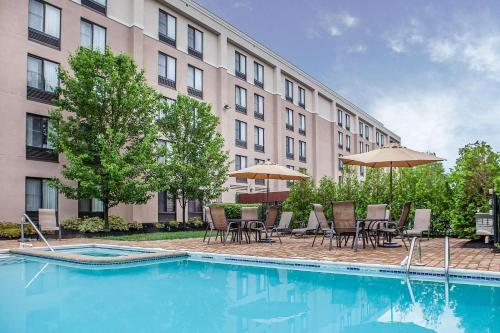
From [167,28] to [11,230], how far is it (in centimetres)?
1338

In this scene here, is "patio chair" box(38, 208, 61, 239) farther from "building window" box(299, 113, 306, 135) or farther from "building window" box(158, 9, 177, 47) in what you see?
"building window" box(299, 113, 306, 135)

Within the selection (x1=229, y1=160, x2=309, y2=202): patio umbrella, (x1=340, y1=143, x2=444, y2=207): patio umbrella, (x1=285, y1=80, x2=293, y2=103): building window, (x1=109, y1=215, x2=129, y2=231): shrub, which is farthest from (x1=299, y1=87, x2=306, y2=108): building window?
(x1=340, y1=143, x2=444, y2=207): patio umbrella

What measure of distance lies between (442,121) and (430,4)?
6.97m

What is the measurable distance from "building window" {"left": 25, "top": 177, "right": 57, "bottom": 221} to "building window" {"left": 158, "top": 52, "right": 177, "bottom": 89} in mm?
8178

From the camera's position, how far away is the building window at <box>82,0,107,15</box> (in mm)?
18842

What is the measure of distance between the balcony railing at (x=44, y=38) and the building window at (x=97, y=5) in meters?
2.37

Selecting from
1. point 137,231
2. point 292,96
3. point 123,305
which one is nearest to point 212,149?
point 137,231

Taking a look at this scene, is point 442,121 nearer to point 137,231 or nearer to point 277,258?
point 277,258

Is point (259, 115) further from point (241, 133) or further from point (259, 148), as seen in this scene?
point (241, 133)

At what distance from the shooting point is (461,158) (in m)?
10.1

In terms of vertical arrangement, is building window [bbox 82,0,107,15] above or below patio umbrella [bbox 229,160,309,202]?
above

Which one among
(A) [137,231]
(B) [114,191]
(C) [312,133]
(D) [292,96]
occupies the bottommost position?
(A) [137,231]

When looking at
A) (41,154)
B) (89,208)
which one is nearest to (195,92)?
(89,208)

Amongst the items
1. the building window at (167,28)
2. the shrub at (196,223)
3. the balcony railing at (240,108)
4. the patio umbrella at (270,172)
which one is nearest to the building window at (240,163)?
the balcony railing at (240,108)
